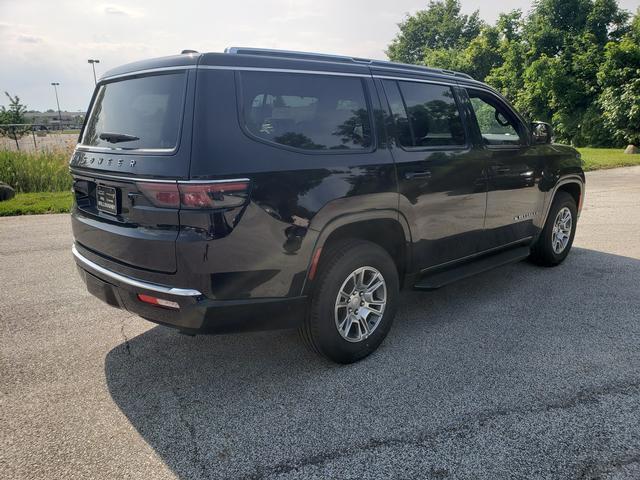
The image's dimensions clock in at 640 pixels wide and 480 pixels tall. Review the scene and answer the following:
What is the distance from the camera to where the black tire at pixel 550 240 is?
17.5ft

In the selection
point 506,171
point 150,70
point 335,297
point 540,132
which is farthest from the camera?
point 540,132

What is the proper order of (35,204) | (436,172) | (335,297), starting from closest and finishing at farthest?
(335,297)
(436,172)
(35,204)

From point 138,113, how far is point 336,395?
2137 mm

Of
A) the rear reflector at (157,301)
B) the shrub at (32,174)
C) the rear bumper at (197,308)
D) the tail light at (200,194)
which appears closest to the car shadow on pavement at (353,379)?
the rear bumper at (197,308)

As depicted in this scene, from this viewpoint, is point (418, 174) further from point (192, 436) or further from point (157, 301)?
point (192, 436)

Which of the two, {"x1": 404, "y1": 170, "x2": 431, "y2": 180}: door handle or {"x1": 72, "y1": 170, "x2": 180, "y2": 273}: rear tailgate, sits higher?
{"x1": 404, "y1": 170, "x2": 431, "y2": 180}: door handle

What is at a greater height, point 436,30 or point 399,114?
point 436,30

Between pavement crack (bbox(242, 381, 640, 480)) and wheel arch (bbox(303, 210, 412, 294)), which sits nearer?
pavement crack (bbox(242, 381, 640, 480))

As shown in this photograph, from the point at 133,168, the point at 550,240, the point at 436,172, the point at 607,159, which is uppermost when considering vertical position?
the point at 133,168

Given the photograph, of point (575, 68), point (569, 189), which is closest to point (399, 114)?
point (569, 189)

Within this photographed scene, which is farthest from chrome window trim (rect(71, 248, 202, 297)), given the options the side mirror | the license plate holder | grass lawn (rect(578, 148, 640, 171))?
grass lawn (rect(578, 148, 640, 171))

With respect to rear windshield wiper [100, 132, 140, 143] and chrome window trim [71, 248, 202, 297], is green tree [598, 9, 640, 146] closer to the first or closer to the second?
rear windshield wiper [100, 132, 140, 143]

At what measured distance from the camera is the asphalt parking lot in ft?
8.02

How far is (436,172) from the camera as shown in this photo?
3783mm
